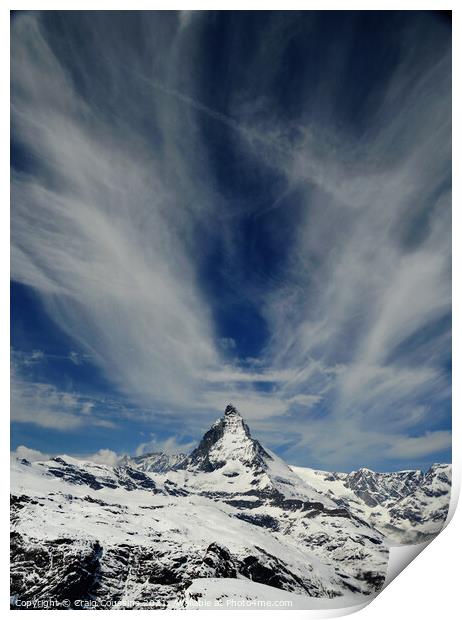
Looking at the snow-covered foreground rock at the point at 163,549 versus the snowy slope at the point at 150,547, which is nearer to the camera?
the snow-covered foreground rock at the point at 163,549

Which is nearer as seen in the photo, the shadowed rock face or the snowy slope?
the snowy slope

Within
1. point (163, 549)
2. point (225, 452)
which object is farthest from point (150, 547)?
point (225, 452)

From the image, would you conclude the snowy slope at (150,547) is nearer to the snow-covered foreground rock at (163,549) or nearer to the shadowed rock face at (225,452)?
the snow-covered foreground rock at (163,549)

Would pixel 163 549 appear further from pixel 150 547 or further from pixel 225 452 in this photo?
pixel 225 452

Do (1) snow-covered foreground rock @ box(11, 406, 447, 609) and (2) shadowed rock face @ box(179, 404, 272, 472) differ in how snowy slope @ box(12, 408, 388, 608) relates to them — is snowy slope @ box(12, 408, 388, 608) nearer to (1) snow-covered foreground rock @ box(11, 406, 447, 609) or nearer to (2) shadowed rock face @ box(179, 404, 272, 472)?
(1) snow-covered foreground rock @ box(11, 406, 447, 609)

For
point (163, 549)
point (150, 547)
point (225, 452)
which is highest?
point (225, 452)

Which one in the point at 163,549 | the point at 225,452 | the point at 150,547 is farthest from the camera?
the point at 225,452

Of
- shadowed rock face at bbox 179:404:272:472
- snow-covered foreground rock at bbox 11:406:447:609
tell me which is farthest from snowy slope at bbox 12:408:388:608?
shadowed rock face at bbox 179:404:272:472

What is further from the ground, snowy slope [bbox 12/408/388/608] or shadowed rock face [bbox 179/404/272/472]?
shadowed rock face [bbox 179/404/272/472]

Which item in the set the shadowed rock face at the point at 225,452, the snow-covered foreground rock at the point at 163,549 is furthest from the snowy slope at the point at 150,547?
the shadowed rock face at the point at 225,452

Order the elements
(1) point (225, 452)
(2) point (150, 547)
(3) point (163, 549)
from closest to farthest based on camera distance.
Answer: (3) point (163, 549), (2) point (150, 547), (1) point (225, 452)
